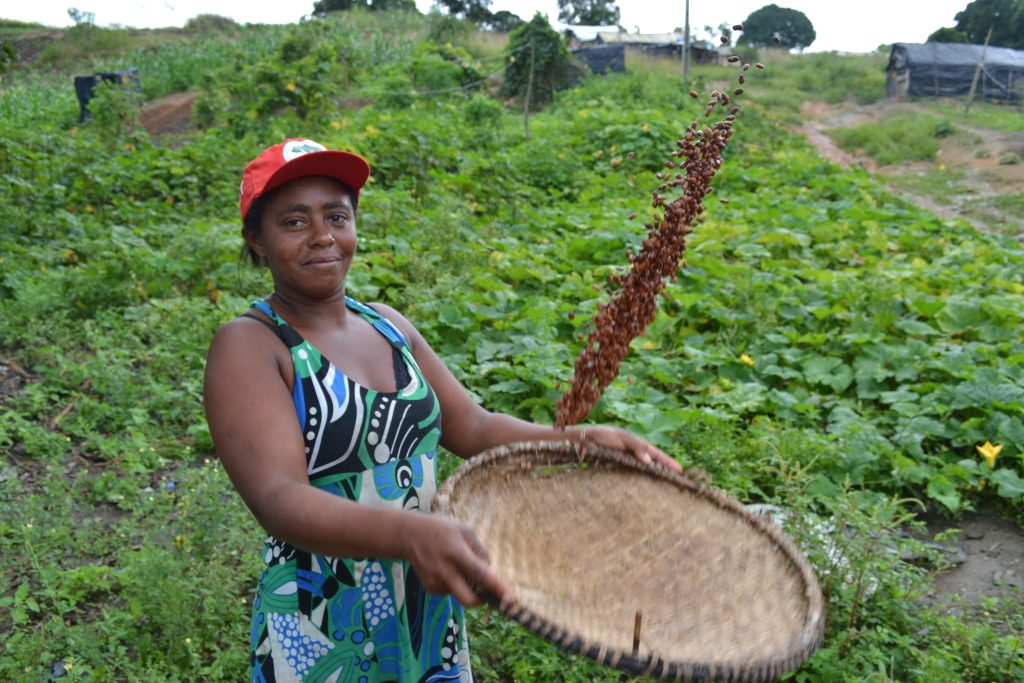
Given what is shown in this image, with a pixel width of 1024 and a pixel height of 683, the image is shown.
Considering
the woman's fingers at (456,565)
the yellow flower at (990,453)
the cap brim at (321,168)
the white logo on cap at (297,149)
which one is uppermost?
the white logo on cap at (297,149)

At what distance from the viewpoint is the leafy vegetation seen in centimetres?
291

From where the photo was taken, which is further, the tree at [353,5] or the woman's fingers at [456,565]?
the tree at [353,5]

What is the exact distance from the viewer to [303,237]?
166 centimetres

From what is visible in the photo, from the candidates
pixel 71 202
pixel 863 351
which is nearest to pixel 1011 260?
pixel 863 351

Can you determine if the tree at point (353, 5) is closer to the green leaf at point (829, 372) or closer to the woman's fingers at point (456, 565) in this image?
the green leaf at point (829, 372)

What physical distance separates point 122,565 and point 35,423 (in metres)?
1.39

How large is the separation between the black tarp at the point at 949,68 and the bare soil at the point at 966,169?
1.93m

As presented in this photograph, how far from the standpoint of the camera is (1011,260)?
7.43 m

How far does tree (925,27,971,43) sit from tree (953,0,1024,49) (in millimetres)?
560

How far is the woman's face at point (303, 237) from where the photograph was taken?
166 centimetres

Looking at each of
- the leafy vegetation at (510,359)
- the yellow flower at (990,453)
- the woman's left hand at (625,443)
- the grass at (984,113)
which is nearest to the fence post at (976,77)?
the grass at (984,113)

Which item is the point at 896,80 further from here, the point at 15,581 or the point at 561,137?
the point at 15,581

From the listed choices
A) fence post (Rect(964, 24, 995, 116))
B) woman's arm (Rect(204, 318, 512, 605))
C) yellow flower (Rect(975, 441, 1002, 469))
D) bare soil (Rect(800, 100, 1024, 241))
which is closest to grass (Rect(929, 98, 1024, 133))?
fence post (Rect(964, 24, 995, 116))

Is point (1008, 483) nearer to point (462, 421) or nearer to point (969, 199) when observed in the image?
point (462, 421)
